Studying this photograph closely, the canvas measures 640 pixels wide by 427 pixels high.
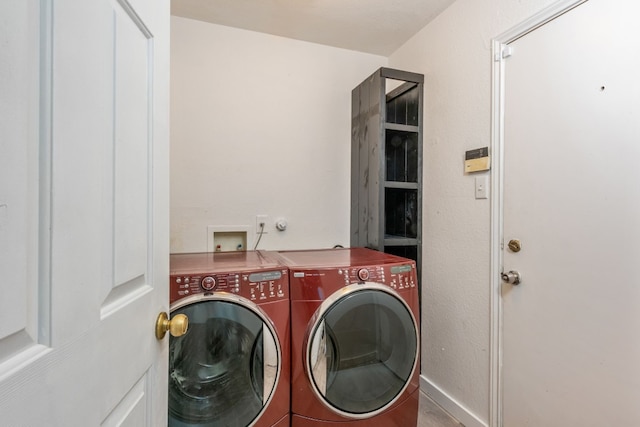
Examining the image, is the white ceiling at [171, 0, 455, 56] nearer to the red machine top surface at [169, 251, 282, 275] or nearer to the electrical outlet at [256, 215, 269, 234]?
A: the electrical outlet at [256, 215, 269, 234]

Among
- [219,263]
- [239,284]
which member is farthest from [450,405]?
[219,263]

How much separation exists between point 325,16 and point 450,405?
2.49 meters

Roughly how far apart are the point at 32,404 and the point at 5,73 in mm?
392

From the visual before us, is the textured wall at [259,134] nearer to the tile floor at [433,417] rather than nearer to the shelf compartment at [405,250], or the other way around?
the shelf compartment at [405,250]

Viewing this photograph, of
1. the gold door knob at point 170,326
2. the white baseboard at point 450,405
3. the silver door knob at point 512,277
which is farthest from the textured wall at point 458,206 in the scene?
the gold door knob at point 170,326

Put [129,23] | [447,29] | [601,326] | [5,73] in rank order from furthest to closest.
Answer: [447,29] → [601,326] → [129,23] → [5,73]

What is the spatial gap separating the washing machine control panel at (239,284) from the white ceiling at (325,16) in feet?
5.17

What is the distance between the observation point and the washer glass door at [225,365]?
1209 millimetres

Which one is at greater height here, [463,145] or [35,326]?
[463,145]

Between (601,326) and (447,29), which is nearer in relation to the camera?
(601,326)

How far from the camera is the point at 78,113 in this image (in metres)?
0.45

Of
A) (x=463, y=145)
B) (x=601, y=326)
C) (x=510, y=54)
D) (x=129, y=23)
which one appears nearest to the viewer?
(x=129, y=23)

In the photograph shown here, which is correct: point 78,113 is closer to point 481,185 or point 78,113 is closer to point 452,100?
point 481,185

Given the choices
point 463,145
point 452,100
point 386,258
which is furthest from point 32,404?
point 452,100
